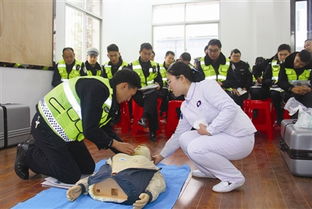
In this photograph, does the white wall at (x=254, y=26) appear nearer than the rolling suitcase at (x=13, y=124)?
No

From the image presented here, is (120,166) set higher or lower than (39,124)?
lower

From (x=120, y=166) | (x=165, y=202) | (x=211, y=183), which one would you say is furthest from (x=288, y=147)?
(x=120, y=166)

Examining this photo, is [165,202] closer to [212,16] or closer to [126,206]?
[126,206]

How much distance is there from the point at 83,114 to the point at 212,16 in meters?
5.72

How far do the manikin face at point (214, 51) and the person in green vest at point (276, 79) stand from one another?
95 centimetres

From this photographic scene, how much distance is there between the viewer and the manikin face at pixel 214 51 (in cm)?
387

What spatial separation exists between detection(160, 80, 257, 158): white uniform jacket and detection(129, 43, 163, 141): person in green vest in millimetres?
1825

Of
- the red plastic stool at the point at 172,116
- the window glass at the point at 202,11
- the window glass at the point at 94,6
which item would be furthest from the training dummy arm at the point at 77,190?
the window glass at the point at 202,11

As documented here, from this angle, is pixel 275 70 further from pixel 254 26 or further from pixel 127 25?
pixel 127 25

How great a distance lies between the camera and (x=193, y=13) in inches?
279

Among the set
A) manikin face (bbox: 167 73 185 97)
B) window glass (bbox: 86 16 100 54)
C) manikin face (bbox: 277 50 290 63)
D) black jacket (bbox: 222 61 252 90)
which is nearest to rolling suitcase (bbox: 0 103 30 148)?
manikin face (bbox: 167 73 185 97)

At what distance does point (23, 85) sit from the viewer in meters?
4.25

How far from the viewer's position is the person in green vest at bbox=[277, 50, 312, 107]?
3672mm

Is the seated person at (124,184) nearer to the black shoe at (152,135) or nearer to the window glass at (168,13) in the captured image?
the black shoe at (152,135)
